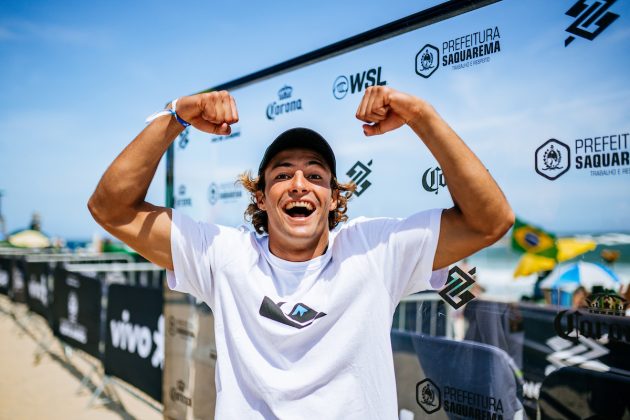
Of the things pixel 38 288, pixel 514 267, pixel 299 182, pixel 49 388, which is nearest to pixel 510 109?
pixel 514 267

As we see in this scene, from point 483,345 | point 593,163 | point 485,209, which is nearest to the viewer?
point 485,209

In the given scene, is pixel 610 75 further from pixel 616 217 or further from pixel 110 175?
pixel 110 175

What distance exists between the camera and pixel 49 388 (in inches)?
253

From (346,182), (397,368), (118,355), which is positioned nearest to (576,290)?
(397,368)

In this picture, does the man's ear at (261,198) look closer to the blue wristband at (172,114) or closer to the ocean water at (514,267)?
the blue wristband at (172,114)

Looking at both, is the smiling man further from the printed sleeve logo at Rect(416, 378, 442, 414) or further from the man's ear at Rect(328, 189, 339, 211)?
the printed sleeve logo at Rect(416, 378, 442, 414)

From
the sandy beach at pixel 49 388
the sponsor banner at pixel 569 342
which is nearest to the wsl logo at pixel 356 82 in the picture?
the sponsor banner at pixel 569 342

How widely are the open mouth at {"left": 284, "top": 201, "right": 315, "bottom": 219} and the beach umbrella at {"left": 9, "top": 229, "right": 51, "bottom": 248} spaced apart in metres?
19.7

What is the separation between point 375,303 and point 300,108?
1.64m

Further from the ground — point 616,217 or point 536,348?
point 616,217

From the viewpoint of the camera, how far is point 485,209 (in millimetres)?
1712

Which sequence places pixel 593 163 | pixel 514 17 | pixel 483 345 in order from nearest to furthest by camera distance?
1. pixel 593 163
2. pixel 514 17
3. pixel 483 345

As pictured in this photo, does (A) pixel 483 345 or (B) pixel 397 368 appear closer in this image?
(A) pixel 483 345

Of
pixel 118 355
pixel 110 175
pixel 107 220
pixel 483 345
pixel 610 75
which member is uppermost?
pixel 610 75
